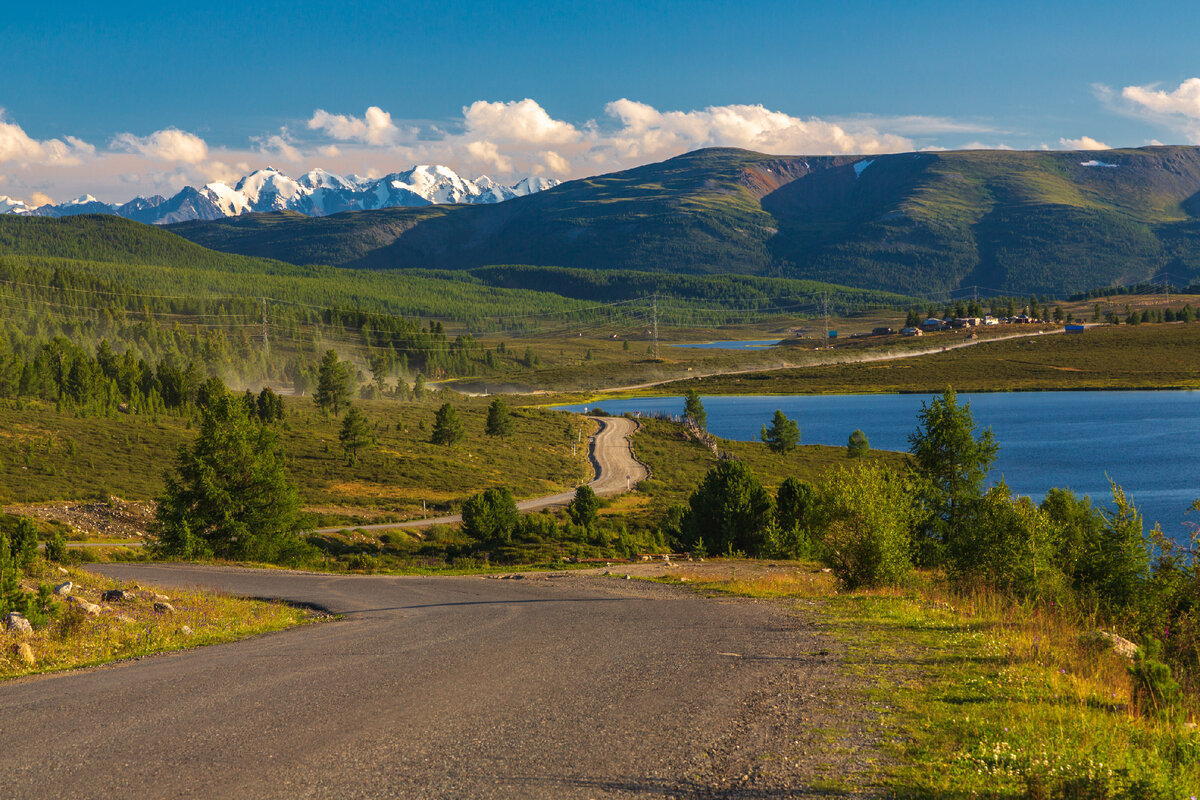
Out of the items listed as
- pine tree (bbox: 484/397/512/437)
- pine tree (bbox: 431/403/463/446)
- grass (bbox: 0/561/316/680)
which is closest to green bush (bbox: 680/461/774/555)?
grass (bbox: 0/561/316/680)

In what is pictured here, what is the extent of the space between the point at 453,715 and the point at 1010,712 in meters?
6.63

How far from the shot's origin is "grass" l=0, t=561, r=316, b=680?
51.6ft

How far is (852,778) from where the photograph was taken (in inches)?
320

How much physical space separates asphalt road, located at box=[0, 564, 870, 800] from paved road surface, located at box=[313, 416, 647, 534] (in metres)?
48.8

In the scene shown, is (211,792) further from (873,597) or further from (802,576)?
(802,576)

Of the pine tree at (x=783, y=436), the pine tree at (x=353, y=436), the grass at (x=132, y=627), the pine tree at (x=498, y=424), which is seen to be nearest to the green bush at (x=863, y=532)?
the grass at (x=132, y=627)

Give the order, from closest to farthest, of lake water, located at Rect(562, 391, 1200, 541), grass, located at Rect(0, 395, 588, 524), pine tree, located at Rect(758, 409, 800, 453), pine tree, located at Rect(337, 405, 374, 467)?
grass, located at Rect(0, 395, 588, 524) < lake water, located at Rect(562, 391, 1200, 541) < pine tree, located at Rect(337, 405, 374, 467) < pine tree, located at Rect(758, 409, 800, 453)

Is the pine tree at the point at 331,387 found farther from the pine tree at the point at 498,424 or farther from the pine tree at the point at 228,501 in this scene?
the pine tree at the point at 228,501

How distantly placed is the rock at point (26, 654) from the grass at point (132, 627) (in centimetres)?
5

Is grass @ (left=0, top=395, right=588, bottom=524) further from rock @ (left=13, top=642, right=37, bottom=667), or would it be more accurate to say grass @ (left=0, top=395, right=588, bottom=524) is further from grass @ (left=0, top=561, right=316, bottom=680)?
rock @ (left=13, top=642, right=37, bottom=667)

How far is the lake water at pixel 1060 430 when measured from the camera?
84.4 meters

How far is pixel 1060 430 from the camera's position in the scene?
4980 inches

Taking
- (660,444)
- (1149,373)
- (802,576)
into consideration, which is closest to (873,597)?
(802,576)

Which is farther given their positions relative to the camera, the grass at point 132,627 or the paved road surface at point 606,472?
the paved road surface at point 606,472
